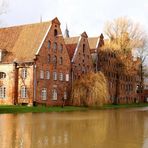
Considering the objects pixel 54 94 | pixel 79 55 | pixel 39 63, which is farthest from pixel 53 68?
pixel 79 55

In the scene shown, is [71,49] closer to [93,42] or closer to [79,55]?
[79,55]

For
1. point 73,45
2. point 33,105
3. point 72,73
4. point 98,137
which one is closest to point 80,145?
point 98,137

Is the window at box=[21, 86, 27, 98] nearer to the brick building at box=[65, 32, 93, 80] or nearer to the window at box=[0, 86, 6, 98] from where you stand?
the window at box=[0, 86, 6, 98]

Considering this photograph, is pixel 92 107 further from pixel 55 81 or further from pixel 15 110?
pixel 15 110

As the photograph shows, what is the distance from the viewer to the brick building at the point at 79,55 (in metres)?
64.1

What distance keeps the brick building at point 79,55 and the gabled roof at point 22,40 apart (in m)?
9.10

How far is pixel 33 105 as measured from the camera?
53.3 metres

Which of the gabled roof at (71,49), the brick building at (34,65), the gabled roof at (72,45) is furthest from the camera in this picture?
the gabled roof at (72,45)

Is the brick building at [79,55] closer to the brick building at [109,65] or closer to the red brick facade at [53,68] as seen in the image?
the red brick facade at [53,68]

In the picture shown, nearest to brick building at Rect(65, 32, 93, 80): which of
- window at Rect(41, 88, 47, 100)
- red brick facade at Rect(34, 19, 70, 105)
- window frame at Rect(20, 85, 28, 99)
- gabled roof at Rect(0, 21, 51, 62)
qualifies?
red brick facade at Rect(34, 19, 70, 105)

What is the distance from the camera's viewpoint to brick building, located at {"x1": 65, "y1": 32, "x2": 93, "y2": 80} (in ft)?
210

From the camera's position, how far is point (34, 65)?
54.3 meters

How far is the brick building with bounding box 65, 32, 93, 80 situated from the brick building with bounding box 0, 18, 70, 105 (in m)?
2.70

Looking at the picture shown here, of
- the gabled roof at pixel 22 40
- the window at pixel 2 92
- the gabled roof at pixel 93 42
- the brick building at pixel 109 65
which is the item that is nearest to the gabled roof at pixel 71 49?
the brick building at pixel 109 65
